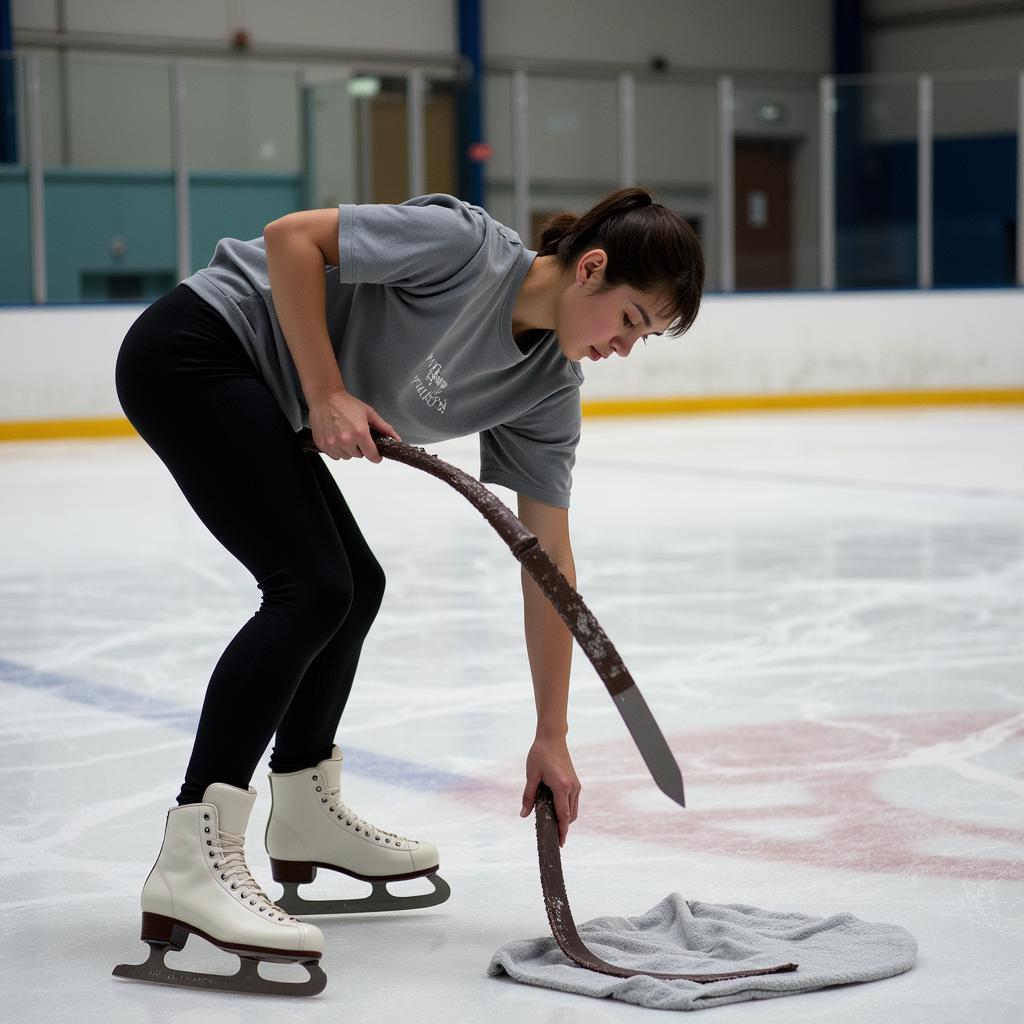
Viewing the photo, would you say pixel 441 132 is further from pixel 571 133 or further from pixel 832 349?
pixel 832 349

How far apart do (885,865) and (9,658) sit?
79.9 inches

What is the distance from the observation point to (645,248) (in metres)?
1.73

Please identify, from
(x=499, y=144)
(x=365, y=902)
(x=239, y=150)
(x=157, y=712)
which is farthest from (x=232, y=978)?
(x=499, y=144)

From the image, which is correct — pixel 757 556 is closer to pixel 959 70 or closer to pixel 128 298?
pixel 128 298

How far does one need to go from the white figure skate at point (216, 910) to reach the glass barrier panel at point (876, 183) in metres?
10.1

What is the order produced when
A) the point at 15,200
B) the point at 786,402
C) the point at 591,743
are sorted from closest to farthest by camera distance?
the point at 591,743
the point at 15,200
the point at 786,402

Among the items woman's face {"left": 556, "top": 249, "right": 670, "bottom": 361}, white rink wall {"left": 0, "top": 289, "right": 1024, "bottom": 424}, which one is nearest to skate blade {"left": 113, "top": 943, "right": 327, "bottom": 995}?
woman's face {"left": 556, "top": 249, "right": 670, "bottom": 361}

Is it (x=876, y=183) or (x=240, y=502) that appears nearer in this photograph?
(x=240, y=502)

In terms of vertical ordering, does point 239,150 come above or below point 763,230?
above

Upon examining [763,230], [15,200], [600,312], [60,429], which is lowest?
[60,429]

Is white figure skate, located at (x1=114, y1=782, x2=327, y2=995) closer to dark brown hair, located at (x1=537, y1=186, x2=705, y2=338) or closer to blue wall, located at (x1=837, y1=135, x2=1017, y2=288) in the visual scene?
dark brown hair, located at (x1=537, y1=186, x2=705, y2=338)

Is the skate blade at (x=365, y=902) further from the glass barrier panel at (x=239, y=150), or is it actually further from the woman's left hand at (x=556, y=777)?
the glass barrier panel at (x=239, y=150)

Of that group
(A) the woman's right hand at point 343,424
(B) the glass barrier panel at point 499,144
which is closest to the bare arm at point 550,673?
(A) the woman's right hand at point 343,424

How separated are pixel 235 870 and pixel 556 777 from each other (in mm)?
355
